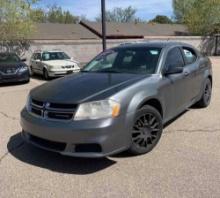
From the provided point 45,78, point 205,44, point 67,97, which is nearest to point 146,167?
point 67,97

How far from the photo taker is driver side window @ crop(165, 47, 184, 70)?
18.3ft

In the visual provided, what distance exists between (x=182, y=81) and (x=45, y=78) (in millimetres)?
10711

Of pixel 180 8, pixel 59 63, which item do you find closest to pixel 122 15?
pixel 180 8

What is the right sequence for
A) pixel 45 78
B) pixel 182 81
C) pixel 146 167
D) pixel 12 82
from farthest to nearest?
pixel 45 78, pixel 12 82, pixel 182 81, pixel 146 167

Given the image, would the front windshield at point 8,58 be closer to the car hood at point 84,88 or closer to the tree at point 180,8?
the car hood at point 84,88

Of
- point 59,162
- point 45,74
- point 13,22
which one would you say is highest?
point 13,22

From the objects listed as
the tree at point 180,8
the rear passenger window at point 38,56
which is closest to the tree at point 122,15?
the tree at point 180,8

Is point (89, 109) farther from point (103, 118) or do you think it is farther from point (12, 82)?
point (12, 82)

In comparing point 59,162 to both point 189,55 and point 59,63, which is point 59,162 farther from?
point 59,63

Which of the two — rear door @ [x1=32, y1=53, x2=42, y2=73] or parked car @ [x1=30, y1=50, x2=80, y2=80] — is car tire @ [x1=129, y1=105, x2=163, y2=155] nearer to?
parked car @ [x1=30, y1=50, x2=80, y2=80]

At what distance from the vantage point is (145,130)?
482 centimetres

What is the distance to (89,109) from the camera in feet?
13.8

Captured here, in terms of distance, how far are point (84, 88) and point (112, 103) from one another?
578 mm

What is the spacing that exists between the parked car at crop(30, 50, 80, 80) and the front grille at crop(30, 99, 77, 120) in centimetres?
1078
